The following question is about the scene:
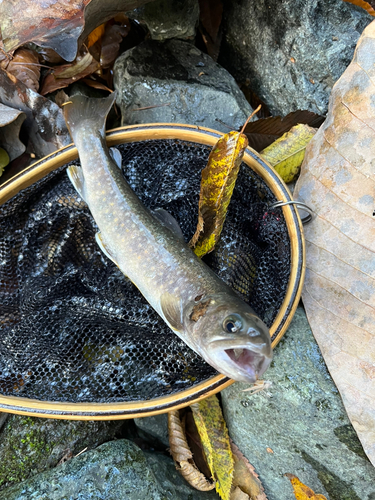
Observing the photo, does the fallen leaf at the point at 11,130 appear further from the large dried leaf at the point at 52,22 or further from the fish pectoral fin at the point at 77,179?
the fish pectoral fin at the point at 77,179

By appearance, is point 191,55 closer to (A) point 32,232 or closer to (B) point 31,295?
(A) point 32,232

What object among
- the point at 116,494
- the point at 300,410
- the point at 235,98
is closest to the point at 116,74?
the point at 235,98

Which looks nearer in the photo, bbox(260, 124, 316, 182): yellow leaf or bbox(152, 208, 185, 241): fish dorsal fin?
bbox(152, 208, 185, 241): fish dorsal fin

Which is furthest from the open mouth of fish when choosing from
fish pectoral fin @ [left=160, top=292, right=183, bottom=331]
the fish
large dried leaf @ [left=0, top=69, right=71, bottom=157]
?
large dried leaf @ [left=0, top=69, right=71, bottom=157]

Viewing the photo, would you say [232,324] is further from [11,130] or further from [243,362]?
[11,130]

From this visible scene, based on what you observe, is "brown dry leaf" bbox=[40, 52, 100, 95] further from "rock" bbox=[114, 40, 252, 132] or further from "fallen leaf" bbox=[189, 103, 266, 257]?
"fallen leaf" bbox=[189, 103, 266, 257]

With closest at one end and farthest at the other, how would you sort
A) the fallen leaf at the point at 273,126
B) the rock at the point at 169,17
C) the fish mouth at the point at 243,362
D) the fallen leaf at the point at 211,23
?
the fish mouth at the point at 243,362 → the fallen leaf at the point at 273,126 → the rock at the point at 169,17 → the fallen leaf at the point at 211,23

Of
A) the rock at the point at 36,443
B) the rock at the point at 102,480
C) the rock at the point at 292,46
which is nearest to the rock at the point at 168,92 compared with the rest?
the rock at the point at 292,46
